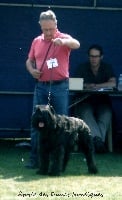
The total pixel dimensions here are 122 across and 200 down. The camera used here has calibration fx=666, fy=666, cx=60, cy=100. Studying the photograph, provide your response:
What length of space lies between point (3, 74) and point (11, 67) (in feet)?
0.50

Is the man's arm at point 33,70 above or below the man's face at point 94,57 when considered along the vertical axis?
below

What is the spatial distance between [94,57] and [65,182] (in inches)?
109

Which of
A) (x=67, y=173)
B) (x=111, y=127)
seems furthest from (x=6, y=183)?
(x=111, y=127)

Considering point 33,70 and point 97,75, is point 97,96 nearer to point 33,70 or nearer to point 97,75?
point 97,75

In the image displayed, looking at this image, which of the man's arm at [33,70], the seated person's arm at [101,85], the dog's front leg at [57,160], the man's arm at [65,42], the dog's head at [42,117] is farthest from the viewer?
the seated person's arm at [101,85]

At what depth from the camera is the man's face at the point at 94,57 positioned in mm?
8998

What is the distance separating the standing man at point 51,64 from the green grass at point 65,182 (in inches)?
31.5

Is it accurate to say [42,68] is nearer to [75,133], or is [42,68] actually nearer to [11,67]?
[75,133]

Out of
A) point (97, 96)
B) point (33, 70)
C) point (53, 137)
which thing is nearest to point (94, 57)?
point (97, 96)

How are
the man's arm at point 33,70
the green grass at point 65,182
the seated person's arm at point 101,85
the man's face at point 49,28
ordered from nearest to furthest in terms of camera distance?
the green grass at point 65,182 < the man's face at point 49,28 < the man's arm at point 33,70 < the seated person's arm at point 101,85

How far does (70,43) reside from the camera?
7.29 meters

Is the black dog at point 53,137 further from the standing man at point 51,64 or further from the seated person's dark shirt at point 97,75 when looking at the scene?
the seated person's dark shirt at point 97,75

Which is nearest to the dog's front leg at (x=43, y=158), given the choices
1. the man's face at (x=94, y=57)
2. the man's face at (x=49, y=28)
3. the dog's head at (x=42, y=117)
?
the dog's head at (x=42, y=117)

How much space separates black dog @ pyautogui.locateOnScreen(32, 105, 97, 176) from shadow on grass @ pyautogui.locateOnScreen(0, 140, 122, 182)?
15cm
